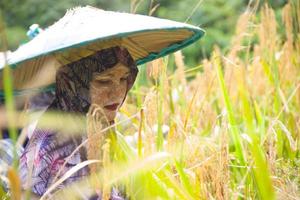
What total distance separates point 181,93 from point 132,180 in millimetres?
1084

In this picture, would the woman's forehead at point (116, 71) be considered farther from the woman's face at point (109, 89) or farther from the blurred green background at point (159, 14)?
the blurred green background at point (159, 14)

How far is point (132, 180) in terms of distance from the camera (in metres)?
1.51

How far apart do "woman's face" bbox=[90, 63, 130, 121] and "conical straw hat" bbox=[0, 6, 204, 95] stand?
54mm

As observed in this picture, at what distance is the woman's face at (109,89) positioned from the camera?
1.50m

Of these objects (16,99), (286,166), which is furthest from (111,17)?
(286,166)

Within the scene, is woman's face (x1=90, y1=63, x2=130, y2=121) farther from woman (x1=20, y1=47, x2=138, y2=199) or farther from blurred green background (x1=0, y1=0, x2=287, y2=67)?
blurred green background (x1=0, y1=0, x2=287, y2=67)

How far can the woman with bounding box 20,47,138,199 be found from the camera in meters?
1.47

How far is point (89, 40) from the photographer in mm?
1304

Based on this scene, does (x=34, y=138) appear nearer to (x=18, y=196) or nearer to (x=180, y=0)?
(x=18, y=196)

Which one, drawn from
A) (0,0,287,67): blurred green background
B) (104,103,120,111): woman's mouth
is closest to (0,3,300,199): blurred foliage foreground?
(104,103,120,111): woman's mouth

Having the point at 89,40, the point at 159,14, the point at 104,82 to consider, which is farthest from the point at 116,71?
the point at 159,14

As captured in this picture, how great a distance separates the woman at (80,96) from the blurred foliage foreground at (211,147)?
52mm

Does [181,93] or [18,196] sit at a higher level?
[18,196]

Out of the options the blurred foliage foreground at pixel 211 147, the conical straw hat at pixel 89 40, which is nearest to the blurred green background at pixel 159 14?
the blurred foliage foreground at pixel 211 147
